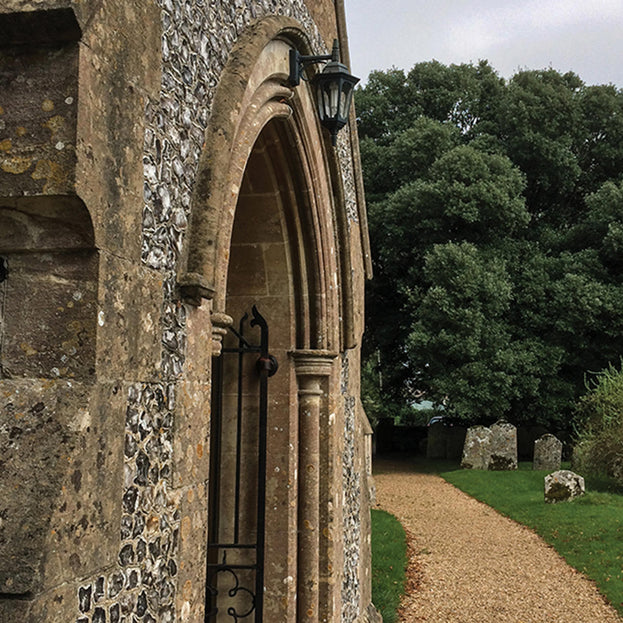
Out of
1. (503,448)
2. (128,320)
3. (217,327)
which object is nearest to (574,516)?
(503,448)

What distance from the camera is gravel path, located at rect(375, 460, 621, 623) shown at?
7.51 m

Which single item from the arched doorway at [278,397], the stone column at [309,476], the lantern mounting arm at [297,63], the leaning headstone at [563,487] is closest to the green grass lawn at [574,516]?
the leaning headstone at [563,487]

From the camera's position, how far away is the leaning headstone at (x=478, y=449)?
693 inches

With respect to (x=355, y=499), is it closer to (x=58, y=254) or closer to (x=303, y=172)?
(x=303, y=172)

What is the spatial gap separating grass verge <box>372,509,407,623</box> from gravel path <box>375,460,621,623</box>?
0.15m

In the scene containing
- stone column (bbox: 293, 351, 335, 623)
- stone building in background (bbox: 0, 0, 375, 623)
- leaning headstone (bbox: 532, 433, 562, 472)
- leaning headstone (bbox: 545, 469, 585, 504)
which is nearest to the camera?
stone building in background (bbox: 0, 0, 375, 623)

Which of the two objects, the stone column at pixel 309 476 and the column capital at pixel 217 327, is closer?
the column capital at pixel 217 327

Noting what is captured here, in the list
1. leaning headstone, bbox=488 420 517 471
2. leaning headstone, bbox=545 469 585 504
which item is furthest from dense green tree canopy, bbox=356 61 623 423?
leaning headstone, bbox=545 469 585 504

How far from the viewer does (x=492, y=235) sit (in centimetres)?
1942

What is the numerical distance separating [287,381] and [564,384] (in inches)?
601

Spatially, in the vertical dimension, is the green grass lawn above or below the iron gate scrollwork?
below

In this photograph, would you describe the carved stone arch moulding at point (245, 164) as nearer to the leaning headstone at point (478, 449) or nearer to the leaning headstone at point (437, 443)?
the leaning headstone at point (478, 449)

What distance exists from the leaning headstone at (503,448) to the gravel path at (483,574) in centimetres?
416

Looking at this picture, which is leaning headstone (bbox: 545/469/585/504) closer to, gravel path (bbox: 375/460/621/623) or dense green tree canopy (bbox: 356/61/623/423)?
gravel path (bbox: 375/460/621/623)
